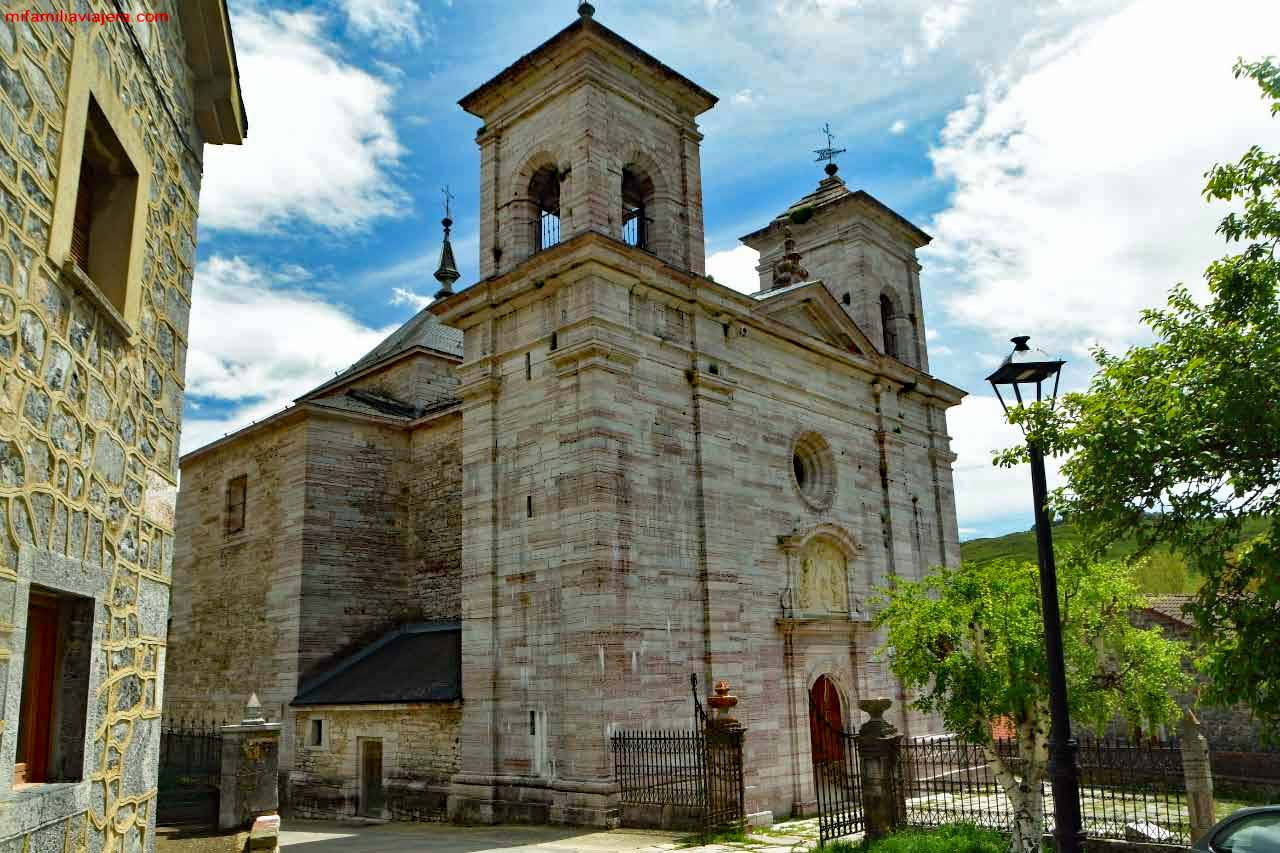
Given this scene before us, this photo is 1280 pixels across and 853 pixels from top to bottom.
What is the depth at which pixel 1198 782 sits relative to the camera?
1223 cm

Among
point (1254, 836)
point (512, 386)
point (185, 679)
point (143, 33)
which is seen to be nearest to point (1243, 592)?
point (1254, 836)

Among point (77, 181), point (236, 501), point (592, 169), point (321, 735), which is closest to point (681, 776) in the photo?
point (321, 735)

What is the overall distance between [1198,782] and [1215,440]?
735cm

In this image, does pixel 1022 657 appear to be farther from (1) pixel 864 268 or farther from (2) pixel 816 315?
(1) pixel 864 268

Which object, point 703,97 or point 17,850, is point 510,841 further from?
point 703,97

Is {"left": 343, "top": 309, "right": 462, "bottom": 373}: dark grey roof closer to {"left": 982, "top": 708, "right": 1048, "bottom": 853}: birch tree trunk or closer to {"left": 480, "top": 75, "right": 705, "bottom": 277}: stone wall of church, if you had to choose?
{"left": 480, "top": 75, "right": 705, "bottom": 277}: stone wall of church

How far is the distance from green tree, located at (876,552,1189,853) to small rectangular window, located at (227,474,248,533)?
15.6 meters

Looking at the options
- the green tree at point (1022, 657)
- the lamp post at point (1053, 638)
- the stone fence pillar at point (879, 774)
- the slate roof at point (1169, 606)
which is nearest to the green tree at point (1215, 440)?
the lamp post at point (1053, 638)

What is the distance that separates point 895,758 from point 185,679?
55.8ft

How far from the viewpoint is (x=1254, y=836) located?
6.80 metres

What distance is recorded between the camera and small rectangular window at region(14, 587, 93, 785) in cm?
422

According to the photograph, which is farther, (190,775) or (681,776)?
(190,775)

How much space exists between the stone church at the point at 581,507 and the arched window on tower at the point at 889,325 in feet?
0.34

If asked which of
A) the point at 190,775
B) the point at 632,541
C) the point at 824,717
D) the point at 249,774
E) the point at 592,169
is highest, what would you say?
the point at 592,169
